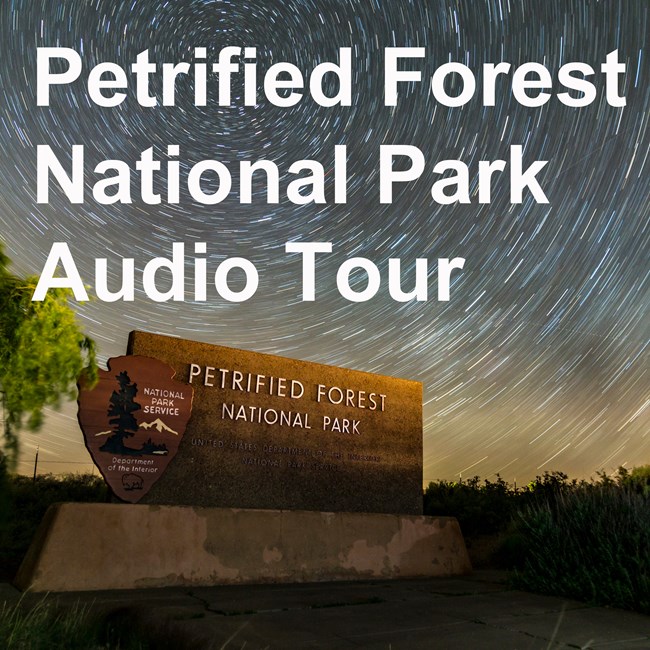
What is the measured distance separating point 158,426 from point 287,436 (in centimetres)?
216

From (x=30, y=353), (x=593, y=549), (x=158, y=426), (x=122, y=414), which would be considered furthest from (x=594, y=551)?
(x=30, y=353)

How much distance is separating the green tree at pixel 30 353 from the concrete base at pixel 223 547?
1414mm

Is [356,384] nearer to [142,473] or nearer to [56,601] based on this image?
[142,473]

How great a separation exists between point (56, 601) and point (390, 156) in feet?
31.5

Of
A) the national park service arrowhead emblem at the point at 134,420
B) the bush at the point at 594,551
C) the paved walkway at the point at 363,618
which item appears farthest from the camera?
the national park service arrowhead emblem at the point at 134,420

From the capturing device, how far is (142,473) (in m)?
8.59

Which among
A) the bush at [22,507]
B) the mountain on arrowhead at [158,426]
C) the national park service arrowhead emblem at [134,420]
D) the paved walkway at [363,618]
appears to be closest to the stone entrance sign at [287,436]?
the national park service arrowhead emblem at [134,420]

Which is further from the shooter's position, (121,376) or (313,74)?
(313,74)

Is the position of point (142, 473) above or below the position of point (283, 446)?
below

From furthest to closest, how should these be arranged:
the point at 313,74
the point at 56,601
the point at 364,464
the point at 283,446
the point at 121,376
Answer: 1. the point at 313,74
2. the point at 364,464
3. the point at 283,446
4. the point at 121,376
5. the point at 56,601

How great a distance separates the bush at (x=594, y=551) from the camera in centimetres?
710

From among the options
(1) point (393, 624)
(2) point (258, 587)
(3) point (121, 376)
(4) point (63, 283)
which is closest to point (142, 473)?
(3) point (121, 376)

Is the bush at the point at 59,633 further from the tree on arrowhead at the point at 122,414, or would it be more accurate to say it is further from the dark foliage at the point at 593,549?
the dark foliage at the point at 593,549

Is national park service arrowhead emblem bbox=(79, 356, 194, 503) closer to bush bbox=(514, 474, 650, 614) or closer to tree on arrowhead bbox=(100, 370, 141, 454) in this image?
tree on arrowhead bbox=(100, 370, 141, 454)
